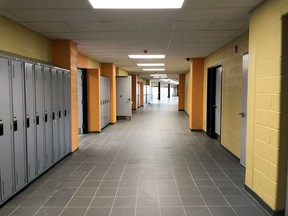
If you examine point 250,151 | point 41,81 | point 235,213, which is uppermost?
point 41,81

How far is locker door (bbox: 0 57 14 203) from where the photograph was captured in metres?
2.86

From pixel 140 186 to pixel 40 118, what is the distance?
1.82 m

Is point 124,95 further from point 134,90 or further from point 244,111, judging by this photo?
point 244,111

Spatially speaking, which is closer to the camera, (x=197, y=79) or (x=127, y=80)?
(x=197, y=79)

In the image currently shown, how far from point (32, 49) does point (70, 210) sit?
2892 mm

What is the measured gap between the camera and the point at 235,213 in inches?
110

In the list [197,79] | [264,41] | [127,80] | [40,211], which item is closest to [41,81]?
[40,211]

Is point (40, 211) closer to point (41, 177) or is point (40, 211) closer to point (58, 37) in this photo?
point (41, 177)

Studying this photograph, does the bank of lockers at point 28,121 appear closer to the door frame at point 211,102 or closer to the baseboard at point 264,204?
the baseboard at point 264,204

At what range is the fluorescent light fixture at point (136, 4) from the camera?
3.02 m

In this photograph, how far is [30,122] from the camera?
138 inches

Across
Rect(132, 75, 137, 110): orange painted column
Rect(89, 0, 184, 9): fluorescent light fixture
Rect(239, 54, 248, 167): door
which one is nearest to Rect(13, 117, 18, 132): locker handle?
Rect(89, 0, 184, 9): fluorescent light fixture

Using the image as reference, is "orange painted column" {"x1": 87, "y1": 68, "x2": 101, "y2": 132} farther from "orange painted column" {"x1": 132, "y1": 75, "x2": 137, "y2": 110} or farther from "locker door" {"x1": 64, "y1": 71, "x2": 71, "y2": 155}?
"orange painted column" {"x1": 132, "y1": 75, "x2": 137, "y2": 110}

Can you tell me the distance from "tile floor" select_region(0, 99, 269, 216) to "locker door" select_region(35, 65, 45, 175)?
278 millimetres
